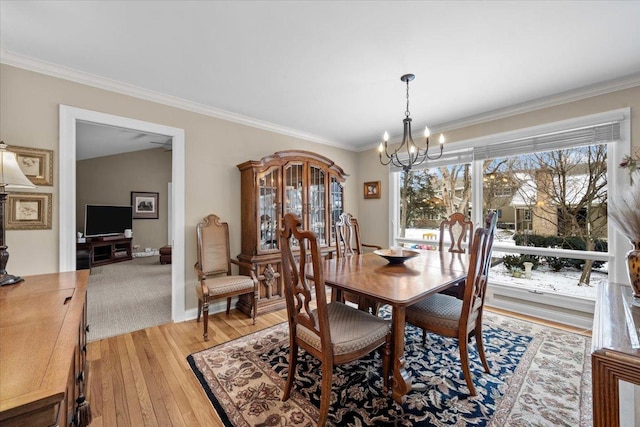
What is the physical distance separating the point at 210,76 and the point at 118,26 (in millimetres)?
726

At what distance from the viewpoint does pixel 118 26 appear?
1745 mm

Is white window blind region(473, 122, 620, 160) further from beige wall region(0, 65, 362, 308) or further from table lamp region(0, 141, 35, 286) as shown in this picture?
table lamp region(0, 141, 35, 286)

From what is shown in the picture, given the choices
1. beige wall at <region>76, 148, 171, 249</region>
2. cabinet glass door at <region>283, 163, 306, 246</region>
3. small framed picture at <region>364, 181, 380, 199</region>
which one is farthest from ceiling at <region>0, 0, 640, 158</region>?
beige wall at <region>76, 148, 171, 249</region>

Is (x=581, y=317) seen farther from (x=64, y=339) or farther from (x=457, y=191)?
(x=64, y=339)

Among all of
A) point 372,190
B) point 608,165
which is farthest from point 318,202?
point 608,165

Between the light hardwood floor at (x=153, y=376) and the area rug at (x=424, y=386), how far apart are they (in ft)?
0.35

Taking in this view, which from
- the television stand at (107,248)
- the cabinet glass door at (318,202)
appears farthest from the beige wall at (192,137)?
the television stand at (107,248)

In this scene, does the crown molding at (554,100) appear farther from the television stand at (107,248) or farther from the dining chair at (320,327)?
the television stand at (107,248)

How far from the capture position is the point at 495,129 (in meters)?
3.24

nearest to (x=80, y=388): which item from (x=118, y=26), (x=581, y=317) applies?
(x=118, y=26)

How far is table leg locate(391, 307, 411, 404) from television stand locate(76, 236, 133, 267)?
6.74m

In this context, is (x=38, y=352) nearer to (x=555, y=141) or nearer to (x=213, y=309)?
(x=213, y=309)

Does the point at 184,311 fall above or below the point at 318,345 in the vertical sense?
below

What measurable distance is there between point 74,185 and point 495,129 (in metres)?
4.58
